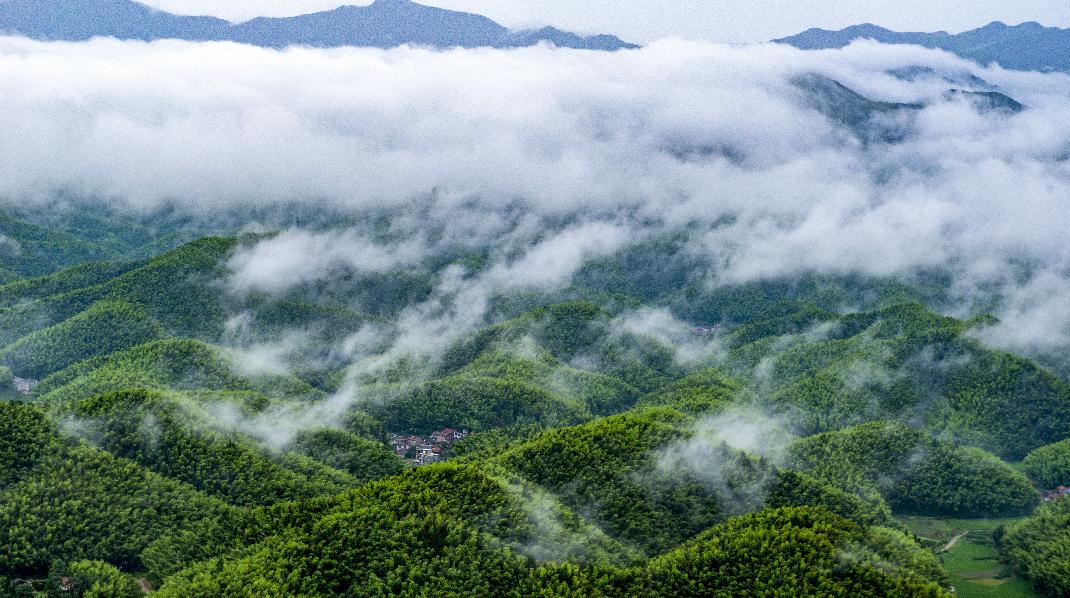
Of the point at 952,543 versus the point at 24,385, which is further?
the point at 24,385

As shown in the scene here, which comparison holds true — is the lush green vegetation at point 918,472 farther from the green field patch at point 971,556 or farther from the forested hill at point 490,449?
the green field patch at point 971,556

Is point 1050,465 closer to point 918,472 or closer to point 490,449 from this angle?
point 918,472

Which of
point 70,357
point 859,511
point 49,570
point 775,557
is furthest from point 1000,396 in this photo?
point 70,357

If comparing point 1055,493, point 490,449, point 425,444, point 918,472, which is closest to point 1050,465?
point 1055,493

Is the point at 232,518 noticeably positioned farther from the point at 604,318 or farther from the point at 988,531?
the point at 604,318

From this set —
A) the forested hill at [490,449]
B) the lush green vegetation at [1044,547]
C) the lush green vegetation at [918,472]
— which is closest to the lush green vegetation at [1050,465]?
the forested hill at [490,449]

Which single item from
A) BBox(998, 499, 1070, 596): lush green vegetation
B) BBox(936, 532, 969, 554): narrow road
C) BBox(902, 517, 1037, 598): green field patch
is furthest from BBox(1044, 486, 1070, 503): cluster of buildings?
BBox(936, 532, 969, 554): narrow road
